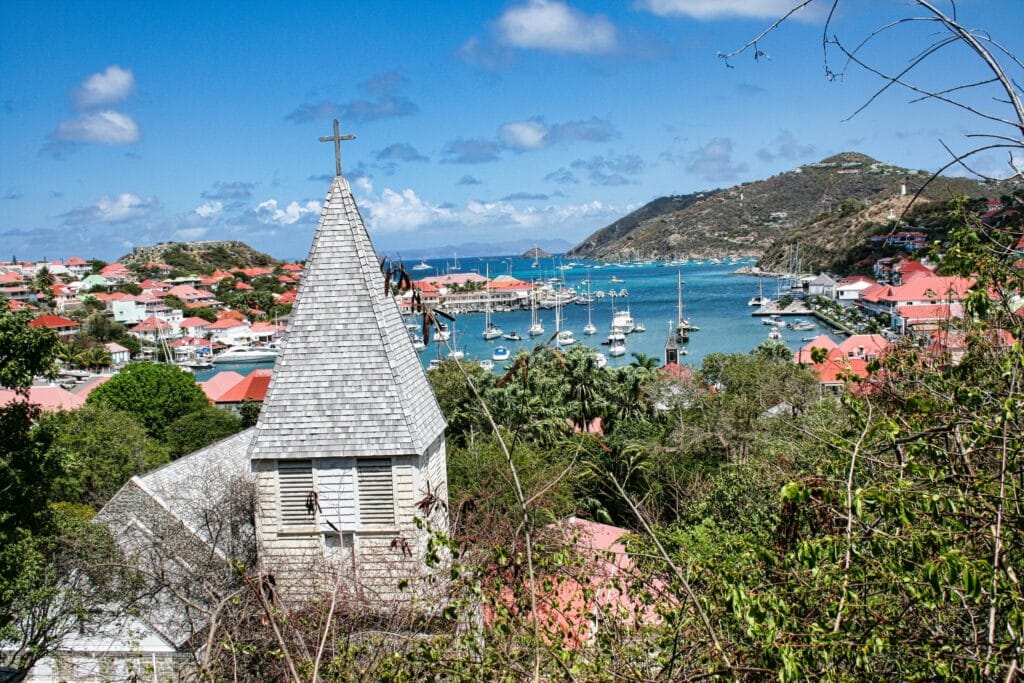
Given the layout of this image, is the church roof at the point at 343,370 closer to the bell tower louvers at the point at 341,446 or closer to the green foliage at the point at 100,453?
the bell tower louvers at the point at 341,446

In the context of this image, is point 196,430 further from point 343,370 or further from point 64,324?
point 64,324

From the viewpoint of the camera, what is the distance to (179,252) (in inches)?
6531

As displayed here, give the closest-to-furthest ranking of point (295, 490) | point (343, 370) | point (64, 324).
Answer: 1. point (295, 490)
2. point (343, 370)
3. point (64, 324)

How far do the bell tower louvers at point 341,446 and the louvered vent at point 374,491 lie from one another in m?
0.01

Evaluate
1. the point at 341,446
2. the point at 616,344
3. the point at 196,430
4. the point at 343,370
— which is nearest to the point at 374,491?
the point at 341,446

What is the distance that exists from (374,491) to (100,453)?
53.1ft

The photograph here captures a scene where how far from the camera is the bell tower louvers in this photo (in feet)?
36.6

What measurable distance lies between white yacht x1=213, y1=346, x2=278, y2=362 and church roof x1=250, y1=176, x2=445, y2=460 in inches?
3191

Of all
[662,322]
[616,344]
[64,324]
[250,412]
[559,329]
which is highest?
[559,329]

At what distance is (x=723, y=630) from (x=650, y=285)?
17498 centimetres

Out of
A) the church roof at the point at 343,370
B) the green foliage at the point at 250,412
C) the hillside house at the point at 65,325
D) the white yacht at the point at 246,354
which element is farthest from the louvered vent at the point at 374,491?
the white yacht at the point at 246,354

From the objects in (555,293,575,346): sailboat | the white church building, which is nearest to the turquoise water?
(555,293,575,346): sailboat

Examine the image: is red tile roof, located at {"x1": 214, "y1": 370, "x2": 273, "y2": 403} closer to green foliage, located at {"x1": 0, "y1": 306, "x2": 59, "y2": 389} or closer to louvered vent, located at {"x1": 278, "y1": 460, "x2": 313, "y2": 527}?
green foliage, located at {"x1": 0, "y1": 306, "x2": 59, "y2": 389}

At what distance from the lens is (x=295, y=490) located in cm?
1137
